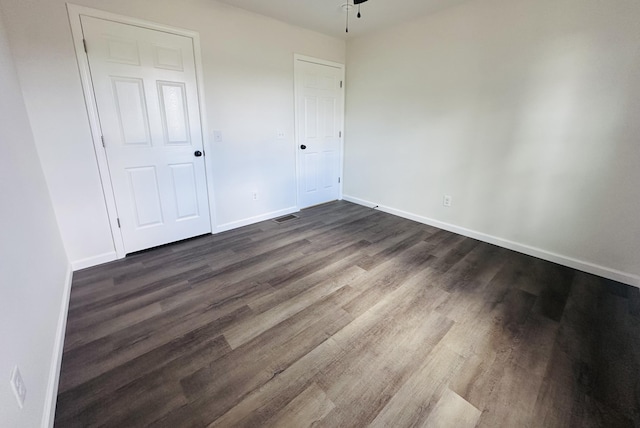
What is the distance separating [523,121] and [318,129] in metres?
2.50

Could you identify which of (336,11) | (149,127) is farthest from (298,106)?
(149,127)

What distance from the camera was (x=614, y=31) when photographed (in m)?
2.11

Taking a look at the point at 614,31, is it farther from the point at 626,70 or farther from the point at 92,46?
the point at 92,46

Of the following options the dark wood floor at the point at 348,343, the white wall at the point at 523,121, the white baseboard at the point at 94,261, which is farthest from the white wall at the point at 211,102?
the white wall at the point at 523,121

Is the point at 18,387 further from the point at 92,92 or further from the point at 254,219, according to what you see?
the point at 254,219

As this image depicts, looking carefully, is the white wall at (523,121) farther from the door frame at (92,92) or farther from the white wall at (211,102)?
the door frame at (92,92)

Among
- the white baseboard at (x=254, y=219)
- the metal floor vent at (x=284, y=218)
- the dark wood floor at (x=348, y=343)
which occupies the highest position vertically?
the white baseboard at (x=254, y=219)

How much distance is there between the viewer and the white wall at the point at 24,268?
1.04 m

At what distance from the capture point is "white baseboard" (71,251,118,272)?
249cm

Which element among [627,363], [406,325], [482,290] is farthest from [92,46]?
[627,363]

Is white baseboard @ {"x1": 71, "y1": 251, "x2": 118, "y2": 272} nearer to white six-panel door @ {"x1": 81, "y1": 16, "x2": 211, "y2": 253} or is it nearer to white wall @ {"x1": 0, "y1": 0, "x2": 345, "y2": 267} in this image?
white wall @ {"x1": 0, "y1": 0, "x2": 345, "y2": 267}

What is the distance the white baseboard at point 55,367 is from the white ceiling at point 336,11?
3.08 meters

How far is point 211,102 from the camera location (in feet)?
9.78

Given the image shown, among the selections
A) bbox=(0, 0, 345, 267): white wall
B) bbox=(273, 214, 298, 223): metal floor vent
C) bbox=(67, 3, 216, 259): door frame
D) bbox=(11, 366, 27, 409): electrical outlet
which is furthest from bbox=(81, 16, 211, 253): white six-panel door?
bbox=(11, 366, 27, 409): electrical outlet
